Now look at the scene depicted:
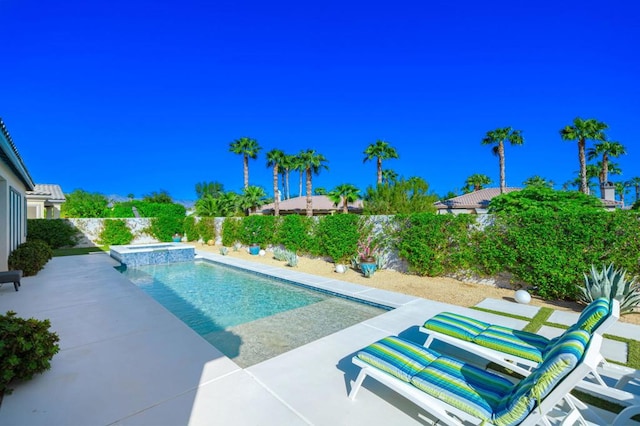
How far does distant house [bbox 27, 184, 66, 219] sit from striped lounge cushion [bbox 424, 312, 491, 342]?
1078 inches

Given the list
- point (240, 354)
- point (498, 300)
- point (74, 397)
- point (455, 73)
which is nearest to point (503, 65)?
point (455, 73)

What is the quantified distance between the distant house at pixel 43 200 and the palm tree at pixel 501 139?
4254 cm

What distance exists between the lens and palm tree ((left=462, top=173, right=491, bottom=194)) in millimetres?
47128

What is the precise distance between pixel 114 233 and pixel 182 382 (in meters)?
24.5

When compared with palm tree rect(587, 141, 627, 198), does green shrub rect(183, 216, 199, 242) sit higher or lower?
lower

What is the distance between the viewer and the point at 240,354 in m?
4.77

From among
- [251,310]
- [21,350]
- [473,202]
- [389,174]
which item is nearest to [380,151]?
[473,202]

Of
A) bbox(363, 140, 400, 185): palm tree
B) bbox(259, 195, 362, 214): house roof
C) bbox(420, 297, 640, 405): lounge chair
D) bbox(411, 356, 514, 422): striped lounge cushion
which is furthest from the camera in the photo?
bbox(363, 140, 400, 185): palm tree

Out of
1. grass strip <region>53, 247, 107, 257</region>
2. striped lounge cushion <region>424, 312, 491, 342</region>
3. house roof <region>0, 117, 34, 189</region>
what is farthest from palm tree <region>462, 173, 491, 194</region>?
house roof <region>0, 117, 34, 189</region>

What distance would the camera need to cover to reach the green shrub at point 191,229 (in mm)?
24516

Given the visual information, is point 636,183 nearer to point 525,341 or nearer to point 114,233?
point 525,341

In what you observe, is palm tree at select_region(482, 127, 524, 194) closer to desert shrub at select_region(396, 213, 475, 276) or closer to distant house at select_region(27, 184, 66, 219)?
desert shrub at select_region(396, 213, 475, 276)

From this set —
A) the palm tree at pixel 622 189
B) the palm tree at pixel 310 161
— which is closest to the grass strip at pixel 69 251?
the palm tree at pixel 310 161

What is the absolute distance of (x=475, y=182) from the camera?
1854 inches
